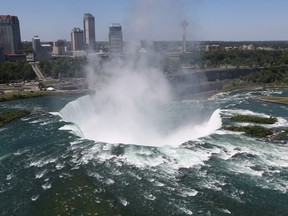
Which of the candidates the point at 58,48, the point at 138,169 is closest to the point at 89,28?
the point at 138,169

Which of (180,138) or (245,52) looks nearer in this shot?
(180,138)

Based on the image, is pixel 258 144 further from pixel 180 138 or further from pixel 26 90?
pixel 26 90

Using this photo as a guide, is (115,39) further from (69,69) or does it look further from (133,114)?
(69,69)

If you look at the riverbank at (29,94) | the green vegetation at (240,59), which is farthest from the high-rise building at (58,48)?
the riverbank at (29,94)

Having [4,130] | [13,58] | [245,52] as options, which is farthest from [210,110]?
[13,58]

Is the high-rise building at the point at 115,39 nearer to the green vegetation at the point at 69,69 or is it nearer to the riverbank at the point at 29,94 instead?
the riverbank at the point at 29,94
